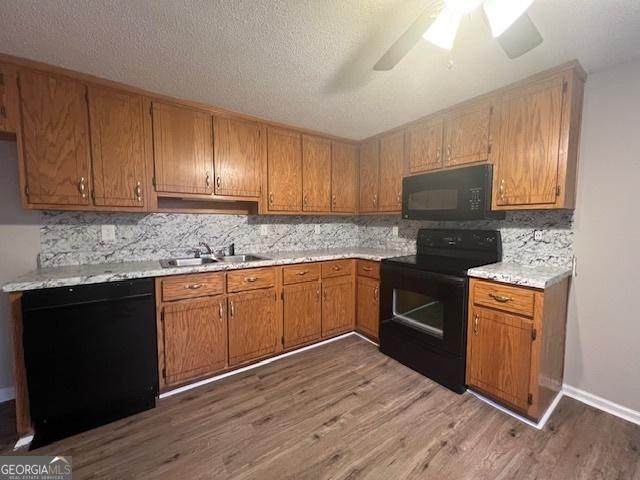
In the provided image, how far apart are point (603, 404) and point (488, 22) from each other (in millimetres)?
2559

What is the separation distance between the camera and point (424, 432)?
165cm

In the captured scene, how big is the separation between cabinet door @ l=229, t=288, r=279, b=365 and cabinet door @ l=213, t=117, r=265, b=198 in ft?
3.26

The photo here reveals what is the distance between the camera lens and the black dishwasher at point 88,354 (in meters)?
1.54

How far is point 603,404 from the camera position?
1.86 metres

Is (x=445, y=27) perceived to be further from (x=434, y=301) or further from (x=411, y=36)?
(x=434, y=301)

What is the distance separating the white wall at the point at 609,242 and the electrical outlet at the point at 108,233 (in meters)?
3.63

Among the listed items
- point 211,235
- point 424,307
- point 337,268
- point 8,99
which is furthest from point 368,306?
point 8,99

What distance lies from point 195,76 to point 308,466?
253 cm

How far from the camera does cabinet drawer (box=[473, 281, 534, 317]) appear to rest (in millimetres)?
1672

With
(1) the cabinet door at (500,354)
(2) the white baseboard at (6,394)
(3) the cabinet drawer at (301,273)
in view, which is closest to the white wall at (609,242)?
(1) the cabinet door at (500,354)

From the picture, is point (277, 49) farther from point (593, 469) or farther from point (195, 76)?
point (593, 469)

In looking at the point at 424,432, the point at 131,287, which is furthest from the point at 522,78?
the point at 131,287

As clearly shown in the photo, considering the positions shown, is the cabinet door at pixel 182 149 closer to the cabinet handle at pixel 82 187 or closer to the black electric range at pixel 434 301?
the cabinet handle at pixel 82 187

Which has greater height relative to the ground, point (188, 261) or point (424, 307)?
point (188, 261)
